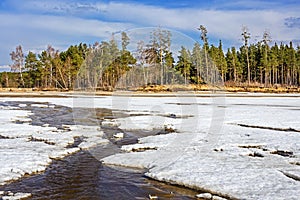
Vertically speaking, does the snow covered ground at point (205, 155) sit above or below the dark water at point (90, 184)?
above

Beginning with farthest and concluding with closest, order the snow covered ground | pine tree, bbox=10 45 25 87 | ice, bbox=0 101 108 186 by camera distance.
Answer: pine tree, bbox=10 45 25 87, ice, bbox=0 101 108 186, the snow covered ground

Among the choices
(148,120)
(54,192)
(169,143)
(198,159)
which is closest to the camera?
(54,192)

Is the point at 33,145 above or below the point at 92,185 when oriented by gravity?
above

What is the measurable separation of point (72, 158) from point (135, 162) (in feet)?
7.77

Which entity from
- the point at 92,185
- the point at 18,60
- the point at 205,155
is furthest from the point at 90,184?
the point at 18,60

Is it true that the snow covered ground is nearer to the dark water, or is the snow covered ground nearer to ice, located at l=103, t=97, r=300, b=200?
ice, located at l=103, t=97, r=300, b=200

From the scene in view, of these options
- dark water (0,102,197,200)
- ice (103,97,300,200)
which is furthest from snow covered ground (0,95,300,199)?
dark water (0,102,197,200)

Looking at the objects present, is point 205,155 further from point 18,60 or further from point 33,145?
point 18,60

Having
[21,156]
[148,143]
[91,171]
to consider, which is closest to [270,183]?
[91,171]

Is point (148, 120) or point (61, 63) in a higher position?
point (61, 63)

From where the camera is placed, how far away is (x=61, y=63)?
283ft

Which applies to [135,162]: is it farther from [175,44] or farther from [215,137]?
[175,44]

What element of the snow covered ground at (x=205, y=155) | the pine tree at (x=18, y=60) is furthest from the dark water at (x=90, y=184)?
the pine tree at (x=18, y=60)

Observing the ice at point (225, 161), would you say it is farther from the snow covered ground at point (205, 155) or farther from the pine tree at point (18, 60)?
the pine tree at point (18, 60)
